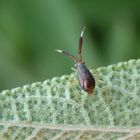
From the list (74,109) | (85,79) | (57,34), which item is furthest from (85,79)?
(57,34)

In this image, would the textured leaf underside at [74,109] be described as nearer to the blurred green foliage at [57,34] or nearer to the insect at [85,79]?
the insect at [85,79]

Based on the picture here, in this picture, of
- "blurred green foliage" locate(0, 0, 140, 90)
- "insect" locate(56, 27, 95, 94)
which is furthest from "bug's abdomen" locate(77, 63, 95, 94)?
"blurred green foliage" locate(0, 0, 140, 90)

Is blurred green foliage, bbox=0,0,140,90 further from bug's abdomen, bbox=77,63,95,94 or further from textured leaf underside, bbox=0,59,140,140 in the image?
textured leaf underside, bbox=0,59,140,140

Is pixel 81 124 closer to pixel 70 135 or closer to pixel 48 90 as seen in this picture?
pixel 70 135

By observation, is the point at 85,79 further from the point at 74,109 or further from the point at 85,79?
the point at 74,109

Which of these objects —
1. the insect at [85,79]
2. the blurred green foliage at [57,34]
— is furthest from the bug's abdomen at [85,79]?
the blurred green foliage at [57,34]
